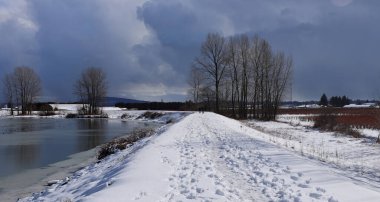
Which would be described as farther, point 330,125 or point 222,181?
point 330,125

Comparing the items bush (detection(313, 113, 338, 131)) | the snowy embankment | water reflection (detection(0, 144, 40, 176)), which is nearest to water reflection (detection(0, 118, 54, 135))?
water reflection (detection(0, 144, 40, 176))

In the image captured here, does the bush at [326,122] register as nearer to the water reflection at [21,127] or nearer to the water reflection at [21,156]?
the water reflection at [21,156]

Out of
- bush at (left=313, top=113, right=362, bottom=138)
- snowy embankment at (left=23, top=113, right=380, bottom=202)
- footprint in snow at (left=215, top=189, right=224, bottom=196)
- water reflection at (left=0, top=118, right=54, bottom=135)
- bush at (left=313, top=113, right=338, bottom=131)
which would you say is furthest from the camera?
water reflection at (left=0, top=118, right=54, bottom=135)

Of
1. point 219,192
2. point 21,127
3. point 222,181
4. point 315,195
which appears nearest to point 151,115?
point 21,127

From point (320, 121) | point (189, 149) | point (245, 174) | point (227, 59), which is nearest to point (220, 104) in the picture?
point (227, 59)

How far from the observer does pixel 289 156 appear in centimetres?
1492

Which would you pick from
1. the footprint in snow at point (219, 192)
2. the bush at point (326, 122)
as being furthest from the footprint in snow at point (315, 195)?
the bush at point (326, 122)

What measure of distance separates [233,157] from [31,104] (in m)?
108

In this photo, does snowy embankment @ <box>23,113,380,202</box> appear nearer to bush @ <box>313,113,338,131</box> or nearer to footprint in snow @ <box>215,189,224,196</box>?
footprint in snow @ <box>215,189,224,196</box>

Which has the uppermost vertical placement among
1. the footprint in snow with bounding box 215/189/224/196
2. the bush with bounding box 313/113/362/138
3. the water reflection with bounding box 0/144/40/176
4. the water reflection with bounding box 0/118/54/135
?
the bush with bounding box 313/113/362/138

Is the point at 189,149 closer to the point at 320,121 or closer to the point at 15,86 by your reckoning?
the point at 320,121

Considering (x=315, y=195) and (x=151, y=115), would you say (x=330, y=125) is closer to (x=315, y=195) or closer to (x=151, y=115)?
(x=315, y=195)

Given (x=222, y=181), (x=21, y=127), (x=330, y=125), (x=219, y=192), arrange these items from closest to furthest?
1. (x=219, y=192)
2. (x=222, y=181)
3. (x=330, y=125)
4. (x=21, y=127)

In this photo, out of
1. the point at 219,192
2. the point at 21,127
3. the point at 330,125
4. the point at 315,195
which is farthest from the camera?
the point at 21,127
